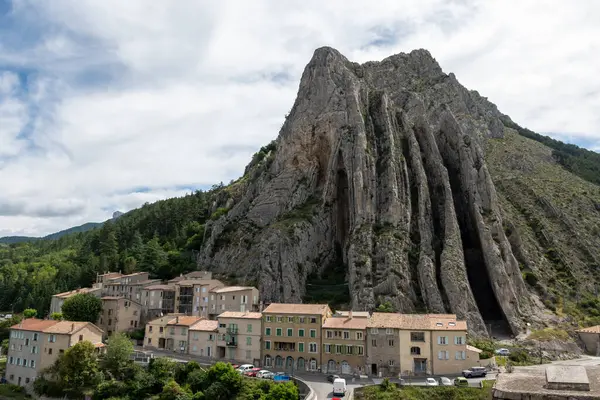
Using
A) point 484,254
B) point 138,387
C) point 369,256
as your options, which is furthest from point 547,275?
point 138,387

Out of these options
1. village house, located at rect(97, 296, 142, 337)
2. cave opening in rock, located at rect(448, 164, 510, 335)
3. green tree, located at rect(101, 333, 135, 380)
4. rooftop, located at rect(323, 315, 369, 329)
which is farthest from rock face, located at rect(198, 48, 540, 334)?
green tree, located at rect(101, 333, 135, 380)

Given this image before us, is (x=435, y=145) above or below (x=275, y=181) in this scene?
above

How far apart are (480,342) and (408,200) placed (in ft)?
133

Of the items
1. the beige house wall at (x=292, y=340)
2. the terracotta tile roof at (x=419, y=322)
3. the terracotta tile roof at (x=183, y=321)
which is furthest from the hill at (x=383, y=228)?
the beige house wall at (x=292, y=340)

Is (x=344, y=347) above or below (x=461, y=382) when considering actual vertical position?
above

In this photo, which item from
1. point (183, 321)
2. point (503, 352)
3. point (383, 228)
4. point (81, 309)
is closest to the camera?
point (503, 352)

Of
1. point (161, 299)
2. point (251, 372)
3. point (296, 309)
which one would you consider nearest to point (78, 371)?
point (251, 372)

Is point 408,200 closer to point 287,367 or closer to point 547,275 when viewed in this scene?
point 547,275

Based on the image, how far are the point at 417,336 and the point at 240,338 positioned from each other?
25.4 meters

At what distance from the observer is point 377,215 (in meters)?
108

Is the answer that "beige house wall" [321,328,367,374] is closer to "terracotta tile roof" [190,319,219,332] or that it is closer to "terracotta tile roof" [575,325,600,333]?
"terracotta tile roof" [190,319,219,332]

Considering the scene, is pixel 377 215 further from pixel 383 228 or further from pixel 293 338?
pixel 293 338

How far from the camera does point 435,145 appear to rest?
121 metres

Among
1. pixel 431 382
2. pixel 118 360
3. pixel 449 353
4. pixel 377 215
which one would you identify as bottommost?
pixel 431 382
